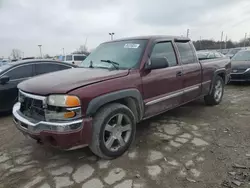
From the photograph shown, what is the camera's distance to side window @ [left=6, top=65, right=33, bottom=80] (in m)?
5.57

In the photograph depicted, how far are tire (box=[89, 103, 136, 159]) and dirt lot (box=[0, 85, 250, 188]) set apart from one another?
0.53 feet

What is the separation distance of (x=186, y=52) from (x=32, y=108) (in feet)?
10.6

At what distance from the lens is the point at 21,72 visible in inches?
225

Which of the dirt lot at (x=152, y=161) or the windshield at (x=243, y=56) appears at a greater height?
the windshield at (x=243, y=56)

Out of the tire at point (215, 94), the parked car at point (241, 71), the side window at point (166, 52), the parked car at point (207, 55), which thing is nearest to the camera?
the side window at point (166, 52)

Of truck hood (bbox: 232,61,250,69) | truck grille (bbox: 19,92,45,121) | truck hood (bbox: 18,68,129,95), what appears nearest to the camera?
truck hood (bbox: 18,68,129,95)

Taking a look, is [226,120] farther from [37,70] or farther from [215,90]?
[37,70]

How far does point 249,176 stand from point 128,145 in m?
1.61

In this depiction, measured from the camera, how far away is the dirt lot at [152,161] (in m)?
2.60

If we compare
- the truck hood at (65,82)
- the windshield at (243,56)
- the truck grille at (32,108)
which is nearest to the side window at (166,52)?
the truck hood at (65,82)

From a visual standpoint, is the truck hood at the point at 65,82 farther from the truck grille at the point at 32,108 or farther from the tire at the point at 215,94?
the tire at the point at 215,94

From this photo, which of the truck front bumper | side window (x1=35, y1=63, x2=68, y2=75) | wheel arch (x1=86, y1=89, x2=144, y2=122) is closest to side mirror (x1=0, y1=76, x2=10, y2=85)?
side window (x1=35, y1=63, x2=68, y2=75)

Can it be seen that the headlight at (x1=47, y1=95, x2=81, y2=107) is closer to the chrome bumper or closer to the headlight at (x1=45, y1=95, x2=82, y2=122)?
the headlight at (x1=45, y1=95, x2=82, y2=122)

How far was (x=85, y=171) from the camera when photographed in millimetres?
2848
